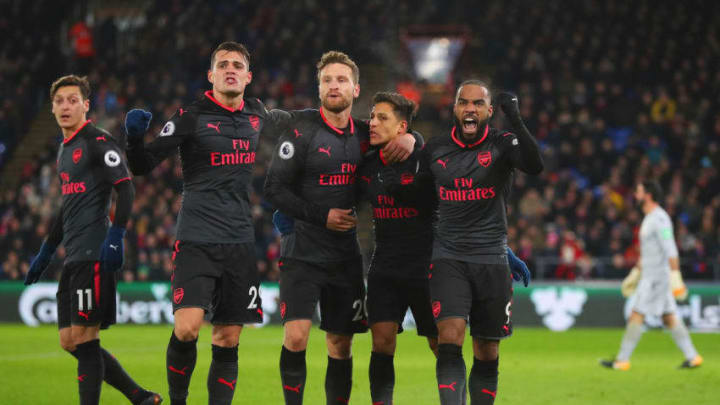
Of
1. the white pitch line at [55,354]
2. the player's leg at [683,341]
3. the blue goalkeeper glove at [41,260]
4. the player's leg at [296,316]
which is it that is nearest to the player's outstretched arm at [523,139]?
the player's leg at [296,316]

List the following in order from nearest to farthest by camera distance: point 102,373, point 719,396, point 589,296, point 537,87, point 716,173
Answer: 1. point 102,373
2. point 719,396
3. point 589,296
4. point 716,173
5. point 537,87

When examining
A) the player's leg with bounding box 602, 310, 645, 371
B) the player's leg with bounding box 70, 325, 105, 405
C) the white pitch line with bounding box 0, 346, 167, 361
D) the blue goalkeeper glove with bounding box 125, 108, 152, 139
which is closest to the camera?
the blue goalkeeper glove with bounding box 125, 108, 152, 139

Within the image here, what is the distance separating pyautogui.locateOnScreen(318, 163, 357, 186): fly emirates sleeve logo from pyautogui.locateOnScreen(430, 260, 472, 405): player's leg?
0.84 meters

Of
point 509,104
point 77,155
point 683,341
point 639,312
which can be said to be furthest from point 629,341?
point 77,155

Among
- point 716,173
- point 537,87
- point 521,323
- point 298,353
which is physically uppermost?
point 537,87

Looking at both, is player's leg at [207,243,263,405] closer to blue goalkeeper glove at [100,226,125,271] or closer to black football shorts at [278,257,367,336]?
black football shorts at [278,257,367,336]

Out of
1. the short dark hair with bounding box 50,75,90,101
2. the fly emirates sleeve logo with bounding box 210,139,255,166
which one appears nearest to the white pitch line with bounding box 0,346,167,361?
the short dark hair with bounding box 50,75,90,101

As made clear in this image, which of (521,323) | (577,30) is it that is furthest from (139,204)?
(577,30)

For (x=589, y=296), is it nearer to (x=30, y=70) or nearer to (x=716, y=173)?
(x=716, y=173)

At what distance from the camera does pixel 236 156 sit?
690 cm

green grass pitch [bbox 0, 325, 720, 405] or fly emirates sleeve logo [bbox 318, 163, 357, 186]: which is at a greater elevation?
fly emirates sleeve logo [bbox 318, 163, 357, 186]

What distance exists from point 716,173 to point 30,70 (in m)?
17.3

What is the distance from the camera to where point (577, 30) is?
2566 cm

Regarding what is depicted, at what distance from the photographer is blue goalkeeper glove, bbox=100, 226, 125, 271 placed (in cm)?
696
